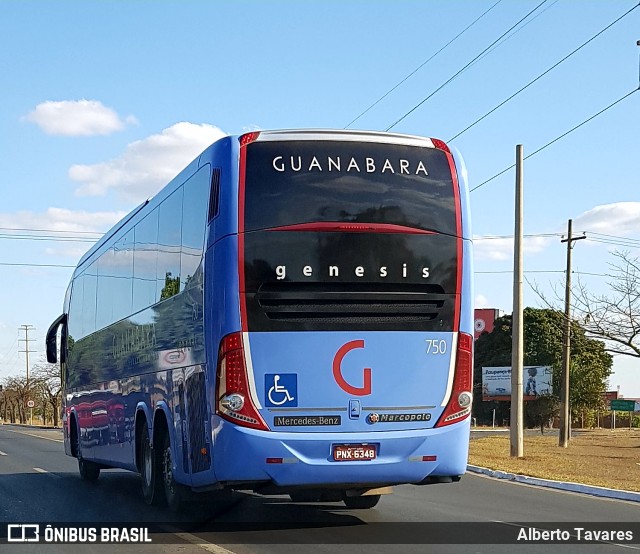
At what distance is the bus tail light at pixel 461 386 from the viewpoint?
11.6m

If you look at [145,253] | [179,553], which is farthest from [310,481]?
[145,253]

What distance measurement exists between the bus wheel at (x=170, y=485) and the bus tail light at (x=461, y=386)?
3.65 m

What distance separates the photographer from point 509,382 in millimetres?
78688

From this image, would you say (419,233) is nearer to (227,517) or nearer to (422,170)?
(422,170)

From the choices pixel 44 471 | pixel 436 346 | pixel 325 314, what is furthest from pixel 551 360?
pixel 325 314

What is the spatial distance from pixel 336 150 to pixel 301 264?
4.50 ft

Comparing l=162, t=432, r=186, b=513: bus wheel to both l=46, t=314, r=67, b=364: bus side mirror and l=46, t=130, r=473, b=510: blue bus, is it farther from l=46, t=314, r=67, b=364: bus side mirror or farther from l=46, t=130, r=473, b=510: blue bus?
l=46, t=314, r=67, b=364: bus side mirror

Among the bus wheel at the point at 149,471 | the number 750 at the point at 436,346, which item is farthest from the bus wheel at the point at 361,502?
the number 750 at the point at 436,346

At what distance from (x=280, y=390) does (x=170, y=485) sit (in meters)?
3.47

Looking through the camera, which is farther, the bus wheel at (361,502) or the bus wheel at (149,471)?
the bus wheel at (149,471)

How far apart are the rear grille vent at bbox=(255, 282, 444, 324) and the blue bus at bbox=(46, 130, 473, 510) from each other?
1cm

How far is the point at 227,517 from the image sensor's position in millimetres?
13461

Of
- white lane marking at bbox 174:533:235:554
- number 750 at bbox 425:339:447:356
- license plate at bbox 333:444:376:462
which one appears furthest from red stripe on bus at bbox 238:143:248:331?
white lane marking at bbox 174:533:235:554

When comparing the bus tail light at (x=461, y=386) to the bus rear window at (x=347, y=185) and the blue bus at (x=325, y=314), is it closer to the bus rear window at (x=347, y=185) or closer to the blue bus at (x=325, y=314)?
the blue bus at (x=325, y=314)
